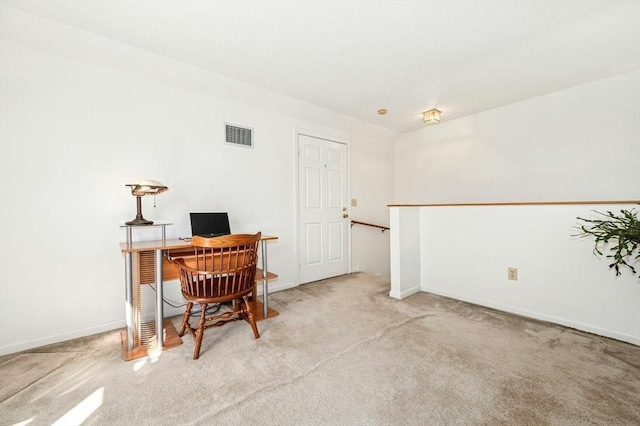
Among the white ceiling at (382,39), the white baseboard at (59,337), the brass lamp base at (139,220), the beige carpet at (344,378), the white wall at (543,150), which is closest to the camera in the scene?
the beige carpet at (344,378)

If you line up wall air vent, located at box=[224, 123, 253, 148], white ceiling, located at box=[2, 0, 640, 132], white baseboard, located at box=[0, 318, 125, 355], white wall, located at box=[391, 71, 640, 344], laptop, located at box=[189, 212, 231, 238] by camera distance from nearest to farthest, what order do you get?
white ceiling, located at box=[2, 0, 640, 132] < white baseboard, located at box=[0, 318, 125, 355] < white wall, located at box=[391, 71, 640, 344] < laptop, located at box=[189, 212, 231, 238] < wall air vent, located at box=[224, 123, 253, 148]

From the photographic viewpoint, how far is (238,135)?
10.3 ft

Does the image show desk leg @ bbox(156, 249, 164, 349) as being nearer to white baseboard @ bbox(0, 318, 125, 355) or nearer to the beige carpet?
the beige carpet

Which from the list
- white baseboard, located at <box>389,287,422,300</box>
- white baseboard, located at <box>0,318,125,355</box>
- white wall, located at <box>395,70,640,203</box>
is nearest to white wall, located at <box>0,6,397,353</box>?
white baseboard, located at <box>0,318,125,355</box>

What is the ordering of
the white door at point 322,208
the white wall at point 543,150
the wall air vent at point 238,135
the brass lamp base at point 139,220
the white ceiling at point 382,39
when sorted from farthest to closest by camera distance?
the white door at point 322,208
the wall air vent at point 238,135
the white wall at point 543,150
the brass lamp base at point 139,220
the white ceiling at point 382,39

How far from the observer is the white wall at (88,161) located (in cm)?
203

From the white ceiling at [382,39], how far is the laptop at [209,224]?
1.45m

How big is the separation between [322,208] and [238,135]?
1518 millimetres

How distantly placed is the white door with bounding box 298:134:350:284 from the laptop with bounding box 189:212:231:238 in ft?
3.77

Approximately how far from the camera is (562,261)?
7.86 feet

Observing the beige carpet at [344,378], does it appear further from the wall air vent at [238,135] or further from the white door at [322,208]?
the wall air vent at [238,135]

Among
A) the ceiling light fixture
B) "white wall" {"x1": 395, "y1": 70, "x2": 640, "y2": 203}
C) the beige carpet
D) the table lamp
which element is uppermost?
the ceiling light fixture

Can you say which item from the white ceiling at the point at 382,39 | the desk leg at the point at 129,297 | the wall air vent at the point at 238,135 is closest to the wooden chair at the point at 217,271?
the desk leg at the point at 129,297

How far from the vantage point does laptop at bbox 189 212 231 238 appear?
2604mm
